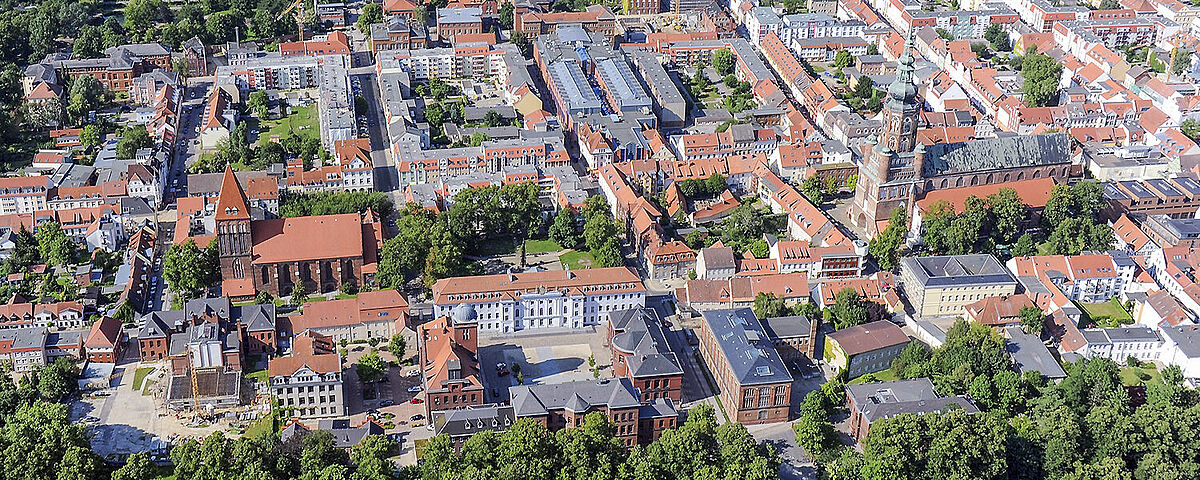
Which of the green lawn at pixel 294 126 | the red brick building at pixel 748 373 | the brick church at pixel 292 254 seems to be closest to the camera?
the red brick building at pixel 748 373

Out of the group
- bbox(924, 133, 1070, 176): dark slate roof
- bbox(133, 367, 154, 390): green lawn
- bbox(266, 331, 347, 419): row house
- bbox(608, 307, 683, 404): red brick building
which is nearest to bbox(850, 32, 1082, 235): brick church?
bbox(924, 133, 1070, 176): dark slate roof

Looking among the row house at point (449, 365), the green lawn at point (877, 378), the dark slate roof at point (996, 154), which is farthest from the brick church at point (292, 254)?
the dark slate roof at point (996, 154)

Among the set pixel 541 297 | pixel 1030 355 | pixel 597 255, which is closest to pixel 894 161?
pixel 1030 355

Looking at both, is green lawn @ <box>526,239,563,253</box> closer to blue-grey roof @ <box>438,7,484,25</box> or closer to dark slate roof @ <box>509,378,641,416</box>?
dark slate roof @ <box>509,378,641,416</box>

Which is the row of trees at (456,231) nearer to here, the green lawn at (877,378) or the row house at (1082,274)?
the green lawn at (877,378)

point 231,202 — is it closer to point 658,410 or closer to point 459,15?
point 658,410

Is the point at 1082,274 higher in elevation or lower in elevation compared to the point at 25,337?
lower
